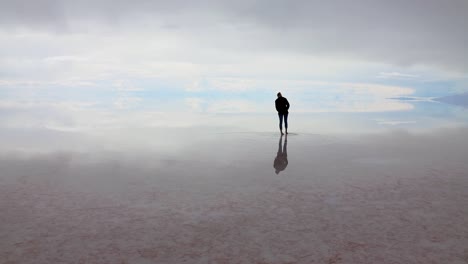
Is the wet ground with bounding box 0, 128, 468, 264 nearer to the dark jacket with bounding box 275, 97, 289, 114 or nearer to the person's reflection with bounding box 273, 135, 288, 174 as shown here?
the person's reflection with bounding box 273, 135, 288, 174

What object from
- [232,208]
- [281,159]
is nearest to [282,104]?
[281,159]

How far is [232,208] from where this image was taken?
972cm

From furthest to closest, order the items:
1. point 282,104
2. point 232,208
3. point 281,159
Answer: point 282,104, point 281,159, point 232,208

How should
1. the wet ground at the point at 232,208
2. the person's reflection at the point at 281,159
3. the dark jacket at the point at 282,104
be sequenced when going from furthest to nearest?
the dark jacket at the point at 282,104 < the person's reflection at the point at 281,159 < the wet ground at the point at 232,208

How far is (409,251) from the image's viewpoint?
7133 millimetres

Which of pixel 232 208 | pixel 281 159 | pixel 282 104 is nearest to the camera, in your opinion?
pixel 232 208

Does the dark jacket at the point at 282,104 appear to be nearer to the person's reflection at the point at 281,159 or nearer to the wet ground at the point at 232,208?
the person's reflection at the point at 281,159

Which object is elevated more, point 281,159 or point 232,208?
point 281,159

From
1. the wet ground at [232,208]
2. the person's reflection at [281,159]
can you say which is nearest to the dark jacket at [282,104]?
the person's reflection at [281,159]

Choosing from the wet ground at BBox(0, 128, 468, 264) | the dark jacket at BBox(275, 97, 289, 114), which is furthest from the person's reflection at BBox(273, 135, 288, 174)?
the dark jacket at BBox(275, 97, 289, 114)

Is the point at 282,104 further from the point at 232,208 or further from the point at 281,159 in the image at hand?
the point at 232,208

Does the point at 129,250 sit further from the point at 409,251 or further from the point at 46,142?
the point at 46,142

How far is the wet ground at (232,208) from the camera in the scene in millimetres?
7160

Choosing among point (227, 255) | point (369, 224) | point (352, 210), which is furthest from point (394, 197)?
point (227, 255)
